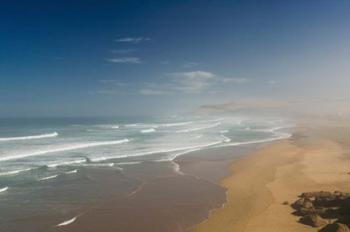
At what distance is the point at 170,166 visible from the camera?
29.7 m

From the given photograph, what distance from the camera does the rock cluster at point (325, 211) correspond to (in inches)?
552

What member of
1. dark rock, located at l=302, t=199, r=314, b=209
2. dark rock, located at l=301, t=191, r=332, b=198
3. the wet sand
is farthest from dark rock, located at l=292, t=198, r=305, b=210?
the wet sand

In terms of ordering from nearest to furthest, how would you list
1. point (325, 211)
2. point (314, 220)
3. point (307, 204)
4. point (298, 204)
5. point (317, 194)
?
point (314, 220) < point (325, 211) < point (307, 204) < point (298, 204) < point (317, 194)

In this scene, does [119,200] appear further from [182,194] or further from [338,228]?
[338,228]

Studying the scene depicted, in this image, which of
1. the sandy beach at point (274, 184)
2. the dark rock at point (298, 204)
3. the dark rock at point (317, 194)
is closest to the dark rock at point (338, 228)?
the sandy beach at point (274, 184)

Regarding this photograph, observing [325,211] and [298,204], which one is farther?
[298,204]

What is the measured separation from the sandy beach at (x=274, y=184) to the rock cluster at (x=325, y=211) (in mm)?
375

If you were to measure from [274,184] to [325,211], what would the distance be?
735 centimetres

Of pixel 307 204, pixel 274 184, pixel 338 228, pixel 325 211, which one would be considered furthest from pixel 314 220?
pixel 274 184

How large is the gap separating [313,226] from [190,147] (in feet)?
89.0

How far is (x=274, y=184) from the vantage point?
23.3 metres

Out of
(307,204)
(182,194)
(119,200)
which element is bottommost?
(307,204)

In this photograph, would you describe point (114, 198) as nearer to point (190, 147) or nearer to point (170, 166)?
point (170, 166)

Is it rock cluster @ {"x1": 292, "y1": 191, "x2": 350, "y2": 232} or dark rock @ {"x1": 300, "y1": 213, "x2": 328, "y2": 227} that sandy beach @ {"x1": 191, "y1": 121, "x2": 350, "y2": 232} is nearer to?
dark rock @ {"x1": 300, "y1": 213, "x2": 328, "y2": 227}
